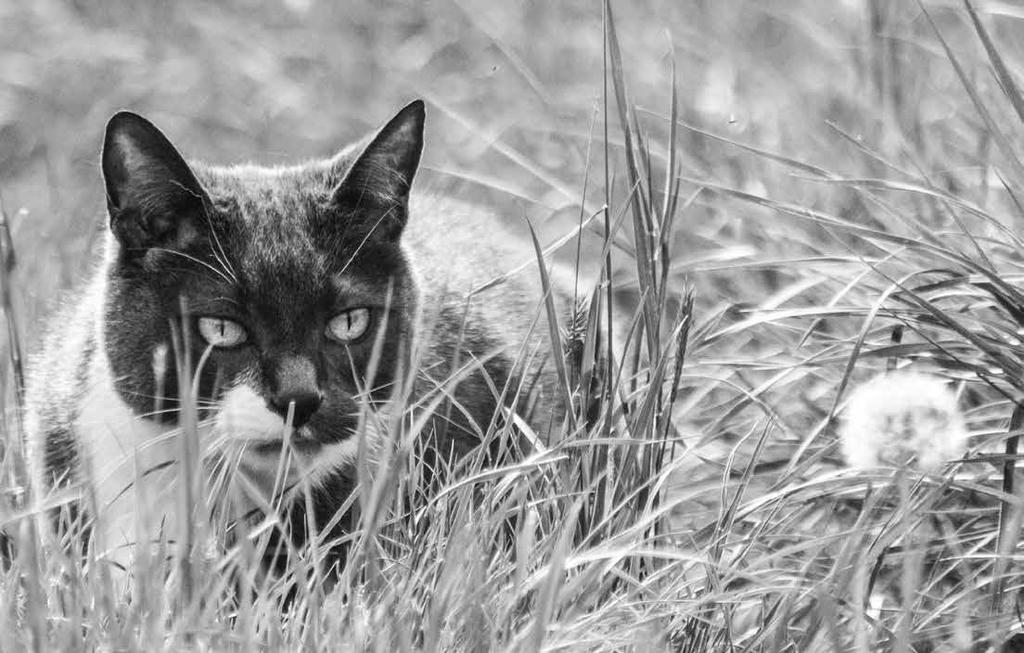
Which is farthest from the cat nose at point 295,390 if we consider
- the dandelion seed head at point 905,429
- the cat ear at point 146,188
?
the dandelion seed head at point 905,429

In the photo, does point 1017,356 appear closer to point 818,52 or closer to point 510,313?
point 510,313

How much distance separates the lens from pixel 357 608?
6.08ft

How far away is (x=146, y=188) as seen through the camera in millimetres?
2385

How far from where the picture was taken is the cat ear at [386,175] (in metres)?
2.51

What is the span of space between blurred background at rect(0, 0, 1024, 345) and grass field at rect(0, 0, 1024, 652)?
16 mm

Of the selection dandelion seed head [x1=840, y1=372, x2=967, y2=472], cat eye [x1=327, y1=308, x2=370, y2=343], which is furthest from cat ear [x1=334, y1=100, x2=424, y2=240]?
dandelion seed head [x1=840, y1=372, x2=967, y2=472]

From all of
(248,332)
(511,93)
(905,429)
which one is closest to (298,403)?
(248,332)

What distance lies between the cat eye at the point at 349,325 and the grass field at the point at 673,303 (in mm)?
347

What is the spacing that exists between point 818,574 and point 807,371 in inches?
13.9

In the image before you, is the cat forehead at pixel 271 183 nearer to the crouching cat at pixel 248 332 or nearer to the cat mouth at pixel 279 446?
the crouching cat at pixel 248 332

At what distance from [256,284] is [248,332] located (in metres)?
0.08

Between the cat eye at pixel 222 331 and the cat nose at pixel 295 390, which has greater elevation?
the cat eye at pixel 222 331

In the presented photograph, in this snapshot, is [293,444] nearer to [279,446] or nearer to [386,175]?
[279,446]

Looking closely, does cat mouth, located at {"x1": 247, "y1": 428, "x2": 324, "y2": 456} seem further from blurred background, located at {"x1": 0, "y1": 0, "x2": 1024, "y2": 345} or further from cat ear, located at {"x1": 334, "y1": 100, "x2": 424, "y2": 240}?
blurred background, located at {"x1": 0, "y1": 0, "x2": 1024, "y2": 345}
